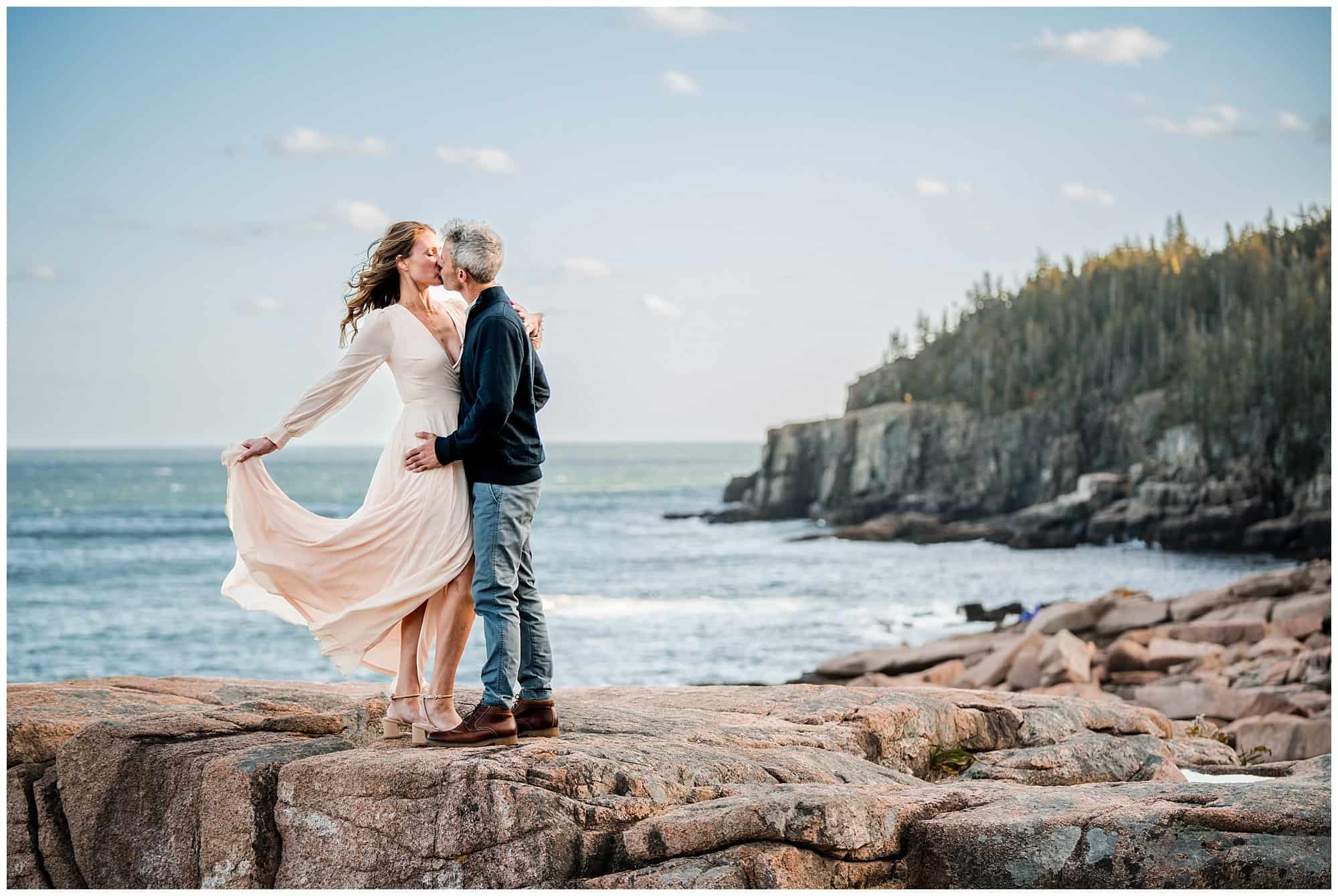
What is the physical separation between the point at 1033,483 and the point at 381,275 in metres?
52.8

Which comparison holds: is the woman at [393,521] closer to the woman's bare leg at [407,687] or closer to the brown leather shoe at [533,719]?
the woman's bare leg at [407,687]

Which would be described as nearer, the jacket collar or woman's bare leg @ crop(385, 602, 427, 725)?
the jacket collar

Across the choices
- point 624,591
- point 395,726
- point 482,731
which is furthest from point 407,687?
point 624,591

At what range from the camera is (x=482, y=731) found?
504 cm

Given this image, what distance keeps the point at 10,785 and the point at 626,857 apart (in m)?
2.95

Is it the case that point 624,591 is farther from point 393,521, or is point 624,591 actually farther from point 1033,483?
point 393,521

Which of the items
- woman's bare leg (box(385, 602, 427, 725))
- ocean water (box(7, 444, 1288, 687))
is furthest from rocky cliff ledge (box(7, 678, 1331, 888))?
ocean water (box(7, 444, 1288, 687))

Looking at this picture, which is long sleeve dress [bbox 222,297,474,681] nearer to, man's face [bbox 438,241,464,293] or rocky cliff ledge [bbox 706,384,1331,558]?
man's face [bbox 438,241,464,293]

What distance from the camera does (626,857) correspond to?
174 inches

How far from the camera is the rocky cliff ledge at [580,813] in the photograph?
Result: 14.3ft

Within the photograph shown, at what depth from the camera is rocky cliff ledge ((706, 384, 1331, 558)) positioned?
45.2 metres

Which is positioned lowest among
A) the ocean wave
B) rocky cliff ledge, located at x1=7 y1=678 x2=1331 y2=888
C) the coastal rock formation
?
the ocean wave

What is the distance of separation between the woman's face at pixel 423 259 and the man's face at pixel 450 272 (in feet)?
0.39

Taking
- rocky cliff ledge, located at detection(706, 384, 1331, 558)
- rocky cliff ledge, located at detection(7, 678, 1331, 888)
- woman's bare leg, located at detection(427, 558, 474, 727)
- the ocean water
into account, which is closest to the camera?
rocky cliff ledge, located at detection(7, 678, 1331, 888)
